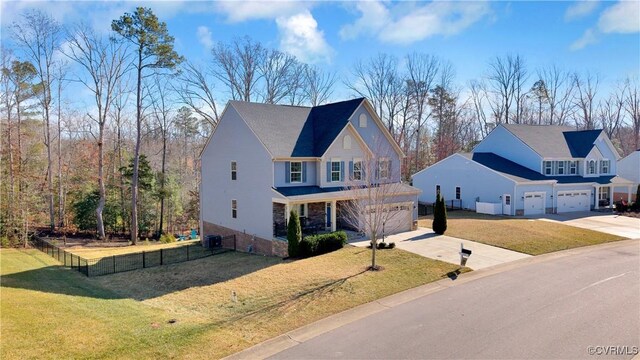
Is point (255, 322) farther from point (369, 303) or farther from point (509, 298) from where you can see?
Result: point (509, 298)

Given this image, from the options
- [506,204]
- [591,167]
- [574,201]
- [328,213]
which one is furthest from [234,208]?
[591,167]

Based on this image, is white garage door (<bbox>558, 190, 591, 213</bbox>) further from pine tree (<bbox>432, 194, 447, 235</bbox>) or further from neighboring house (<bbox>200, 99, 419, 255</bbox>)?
neighboring house (<bbox>200, 99, 419, 255</bbox>)

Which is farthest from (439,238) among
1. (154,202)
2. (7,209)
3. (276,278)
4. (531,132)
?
(7,209)

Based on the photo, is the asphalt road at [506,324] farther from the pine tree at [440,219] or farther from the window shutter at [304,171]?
the window shutter at [304,171]

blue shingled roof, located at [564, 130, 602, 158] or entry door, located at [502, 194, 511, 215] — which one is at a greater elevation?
blue shingled roof, located at [564, 130, 602, 158]

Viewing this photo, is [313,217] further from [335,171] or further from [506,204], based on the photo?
[506,204]

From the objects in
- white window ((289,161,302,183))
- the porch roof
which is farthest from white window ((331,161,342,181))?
white window ((289,161,302,183))

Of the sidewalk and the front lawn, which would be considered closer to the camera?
the sidewalk
